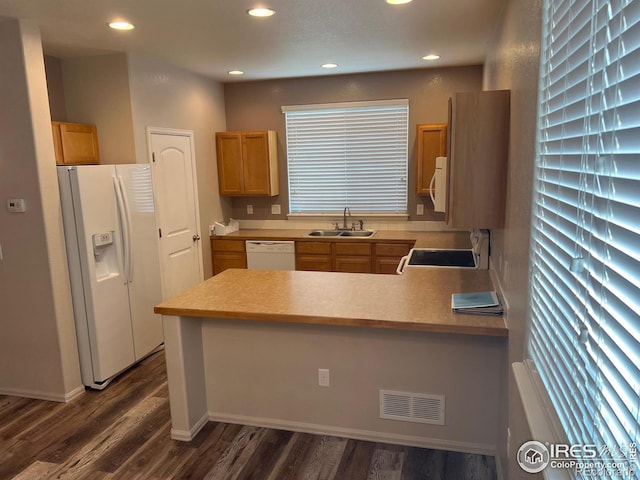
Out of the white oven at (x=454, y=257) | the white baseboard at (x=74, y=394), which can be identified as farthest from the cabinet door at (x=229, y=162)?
the white baseboard at (x=74, y=394)

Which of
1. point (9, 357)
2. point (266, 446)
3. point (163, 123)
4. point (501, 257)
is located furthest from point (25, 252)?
point (501, 257)

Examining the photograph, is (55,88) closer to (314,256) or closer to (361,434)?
(314,256)

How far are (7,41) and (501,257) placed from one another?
11.0 feet

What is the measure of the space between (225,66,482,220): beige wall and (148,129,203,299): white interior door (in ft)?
3.20

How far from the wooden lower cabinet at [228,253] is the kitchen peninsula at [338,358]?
2273mm

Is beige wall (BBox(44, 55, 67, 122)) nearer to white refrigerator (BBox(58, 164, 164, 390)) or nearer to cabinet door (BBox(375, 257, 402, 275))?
white refrigerator (BBox(58, 164, 164, 390))

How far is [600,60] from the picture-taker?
89cm

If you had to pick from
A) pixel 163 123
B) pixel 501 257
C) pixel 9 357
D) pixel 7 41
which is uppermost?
pixel 7 41

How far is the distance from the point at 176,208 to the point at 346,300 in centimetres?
259

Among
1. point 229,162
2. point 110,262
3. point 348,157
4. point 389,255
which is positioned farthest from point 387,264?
point 110,262

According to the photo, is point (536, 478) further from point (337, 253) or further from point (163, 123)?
point (163, 123)

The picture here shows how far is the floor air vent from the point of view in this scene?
250 centimetres

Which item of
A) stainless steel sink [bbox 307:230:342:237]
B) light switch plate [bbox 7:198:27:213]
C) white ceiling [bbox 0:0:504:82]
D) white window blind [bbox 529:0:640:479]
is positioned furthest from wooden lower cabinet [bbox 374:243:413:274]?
white window blind [bbox 529:0:640:479]

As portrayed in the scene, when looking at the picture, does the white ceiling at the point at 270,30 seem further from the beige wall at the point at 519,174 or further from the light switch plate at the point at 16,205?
the light switch plate at the point at 16,205
